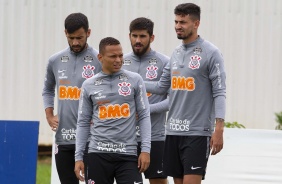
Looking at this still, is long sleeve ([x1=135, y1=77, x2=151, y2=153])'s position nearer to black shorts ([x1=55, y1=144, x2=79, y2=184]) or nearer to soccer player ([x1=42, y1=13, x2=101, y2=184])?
soccer player ([x1=42, y1=13, x2=101, y2=184])

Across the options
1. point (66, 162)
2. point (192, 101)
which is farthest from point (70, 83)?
point (192, 101)

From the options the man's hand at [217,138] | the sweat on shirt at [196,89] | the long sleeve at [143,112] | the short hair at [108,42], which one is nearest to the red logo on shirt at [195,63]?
the sweat on shirt at [196,89]

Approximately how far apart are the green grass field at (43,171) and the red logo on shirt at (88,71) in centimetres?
577

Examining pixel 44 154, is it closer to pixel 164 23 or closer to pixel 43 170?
pixel 43 170

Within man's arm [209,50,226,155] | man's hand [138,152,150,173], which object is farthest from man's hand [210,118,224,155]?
man's hand [138,152,150,173]

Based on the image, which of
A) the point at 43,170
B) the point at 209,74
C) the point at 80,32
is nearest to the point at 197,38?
the point at 209,74

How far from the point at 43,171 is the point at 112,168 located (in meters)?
8.50

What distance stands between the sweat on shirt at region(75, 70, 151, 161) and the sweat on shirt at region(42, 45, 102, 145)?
77cm

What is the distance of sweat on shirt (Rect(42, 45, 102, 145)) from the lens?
429 inches

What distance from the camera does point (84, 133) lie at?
33.2 ft

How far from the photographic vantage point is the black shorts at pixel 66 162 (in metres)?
11.0

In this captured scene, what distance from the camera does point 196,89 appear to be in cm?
1045

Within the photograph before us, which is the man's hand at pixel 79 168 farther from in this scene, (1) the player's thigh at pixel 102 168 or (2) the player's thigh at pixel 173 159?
(2) the player's thigh at pixel 173 159

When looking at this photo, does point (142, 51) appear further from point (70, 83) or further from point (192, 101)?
point (192, 101)
